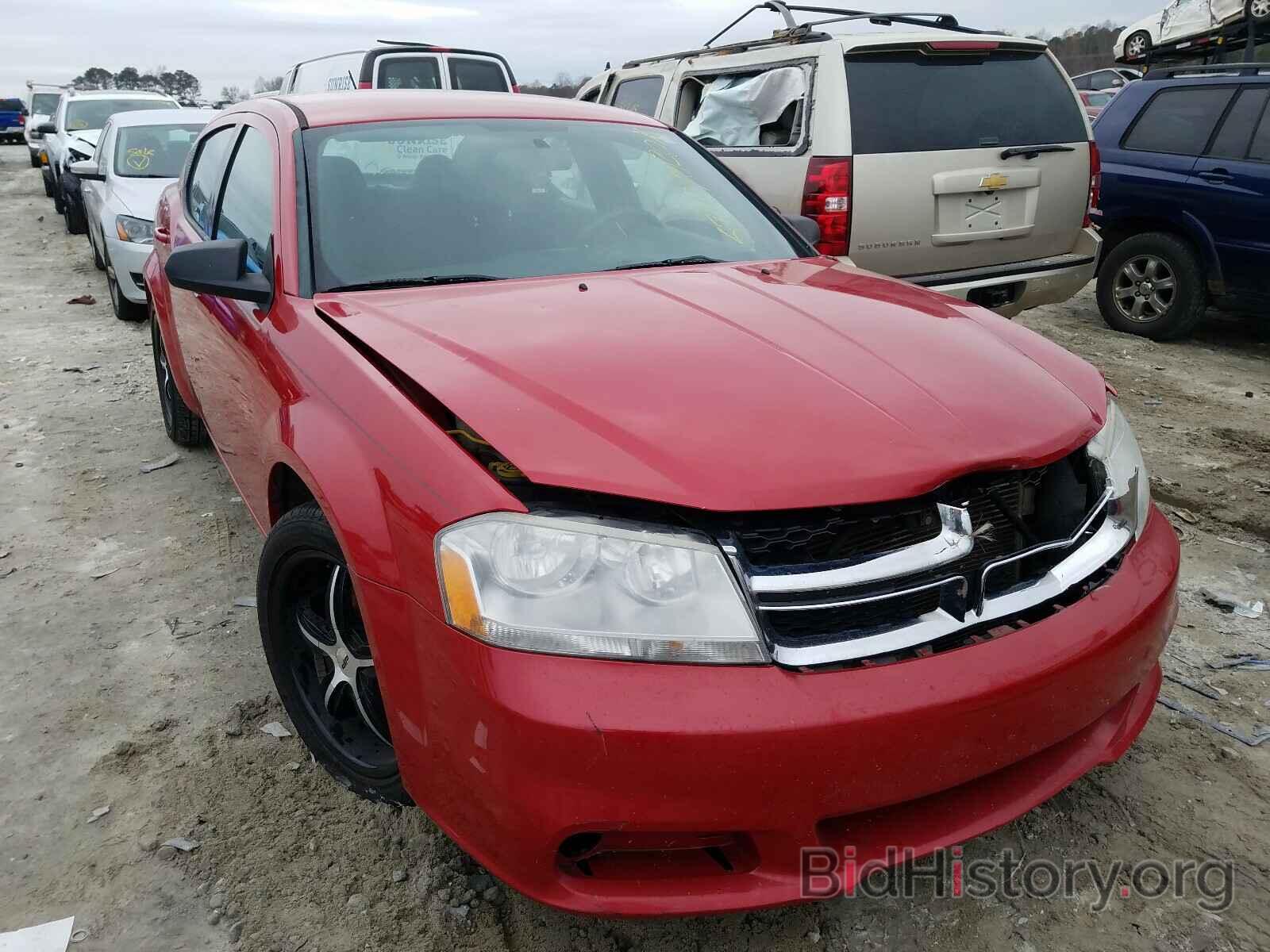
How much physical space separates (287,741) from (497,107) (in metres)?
2.08

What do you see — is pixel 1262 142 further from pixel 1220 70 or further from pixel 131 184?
pixel 131 184

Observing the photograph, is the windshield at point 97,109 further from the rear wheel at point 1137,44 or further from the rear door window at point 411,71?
the rear wheel at point 1137,44

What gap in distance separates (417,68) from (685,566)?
1181 cm

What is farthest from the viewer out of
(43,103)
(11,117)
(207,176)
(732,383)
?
(11,117)

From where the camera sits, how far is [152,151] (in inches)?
342

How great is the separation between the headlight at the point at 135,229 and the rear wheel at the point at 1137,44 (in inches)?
537

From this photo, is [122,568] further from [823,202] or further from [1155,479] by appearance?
[1155,479]

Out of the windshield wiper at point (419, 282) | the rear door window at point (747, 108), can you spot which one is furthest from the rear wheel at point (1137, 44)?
the windshield wiper at point (419, 282)

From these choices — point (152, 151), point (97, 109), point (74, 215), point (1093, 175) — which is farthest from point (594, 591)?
point (97, 109)

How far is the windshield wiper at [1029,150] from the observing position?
5480 millimetres

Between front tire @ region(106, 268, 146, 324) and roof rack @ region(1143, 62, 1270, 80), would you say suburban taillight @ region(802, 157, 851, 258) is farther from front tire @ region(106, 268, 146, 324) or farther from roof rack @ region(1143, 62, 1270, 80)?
front tire @ region(106, 268, 146, 324)

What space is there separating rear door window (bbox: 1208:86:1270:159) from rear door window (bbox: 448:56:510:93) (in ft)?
26.4

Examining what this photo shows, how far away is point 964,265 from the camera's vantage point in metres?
5.55

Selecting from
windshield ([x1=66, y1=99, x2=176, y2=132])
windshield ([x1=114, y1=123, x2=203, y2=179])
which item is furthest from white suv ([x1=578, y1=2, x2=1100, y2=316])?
windshield ([x1=66, y1=99, x2=176, y2=132])
